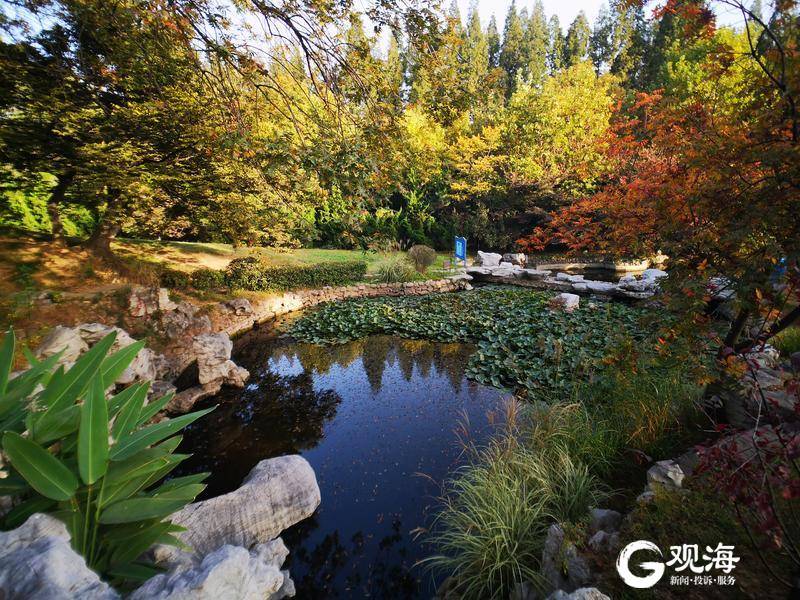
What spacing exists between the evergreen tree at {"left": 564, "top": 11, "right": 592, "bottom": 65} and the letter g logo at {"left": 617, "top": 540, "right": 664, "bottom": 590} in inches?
1684

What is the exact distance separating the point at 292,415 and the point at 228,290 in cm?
592

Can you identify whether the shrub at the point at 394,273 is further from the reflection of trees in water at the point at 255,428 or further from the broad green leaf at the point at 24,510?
the broad green leaf at the point at 24,510

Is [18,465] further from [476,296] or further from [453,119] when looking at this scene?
[476,296]

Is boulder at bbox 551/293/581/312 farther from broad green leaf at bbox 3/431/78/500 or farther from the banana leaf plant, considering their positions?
broad green leaf at bbox 3/431/78/500

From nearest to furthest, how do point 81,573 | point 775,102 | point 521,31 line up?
point 81,573 < point 775,102 < point 521,31

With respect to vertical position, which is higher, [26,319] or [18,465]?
[18,465]

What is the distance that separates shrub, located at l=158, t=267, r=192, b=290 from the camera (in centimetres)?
915

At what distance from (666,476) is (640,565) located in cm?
87

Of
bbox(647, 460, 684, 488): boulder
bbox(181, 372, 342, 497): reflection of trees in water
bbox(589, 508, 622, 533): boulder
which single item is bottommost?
bbox(181, 372, 342, 497): reflection of trees in water

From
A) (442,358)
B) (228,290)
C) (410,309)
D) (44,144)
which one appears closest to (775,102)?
(442,358)

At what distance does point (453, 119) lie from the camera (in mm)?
4219

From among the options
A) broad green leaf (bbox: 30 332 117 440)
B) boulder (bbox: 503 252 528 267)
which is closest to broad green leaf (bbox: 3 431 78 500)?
broad green leaf (bbox: 30 332 117 440)

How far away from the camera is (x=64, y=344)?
15.1ft

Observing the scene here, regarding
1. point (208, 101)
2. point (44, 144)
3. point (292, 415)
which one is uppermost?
point (208, 101)
